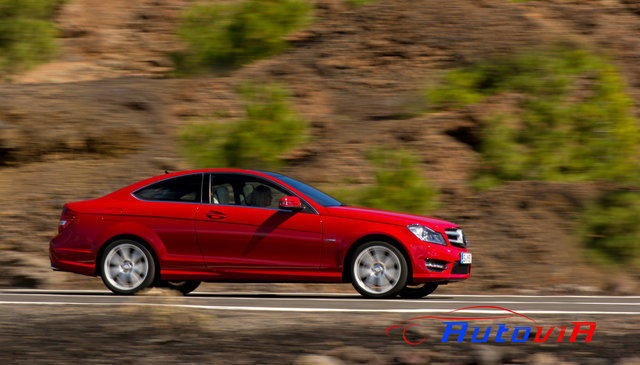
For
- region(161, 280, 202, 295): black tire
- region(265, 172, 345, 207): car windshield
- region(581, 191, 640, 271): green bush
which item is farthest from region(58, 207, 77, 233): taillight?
region(581, 191, 640, 271): green bush

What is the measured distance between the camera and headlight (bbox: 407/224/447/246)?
32.1ft

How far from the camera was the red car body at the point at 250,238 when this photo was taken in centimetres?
977

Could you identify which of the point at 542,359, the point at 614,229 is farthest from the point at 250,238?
the point at 614,229

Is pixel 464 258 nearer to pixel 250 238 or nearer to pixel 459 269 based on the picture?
pixel 459 269

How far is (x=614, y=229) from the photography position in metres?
14.8

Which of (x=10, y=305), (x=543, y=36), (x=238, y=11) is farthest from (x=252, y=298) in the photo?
(x=238, y=11)

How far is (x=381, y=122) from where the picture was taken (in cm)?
1962

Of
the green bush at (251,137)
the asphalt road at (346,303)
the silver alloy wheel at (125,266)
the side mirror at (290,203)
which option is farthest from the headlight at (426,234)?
the green bush at (251,137)

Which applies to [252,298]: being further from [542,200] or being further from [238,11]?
[238,11]

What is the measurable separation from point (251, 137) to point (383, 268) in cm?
997

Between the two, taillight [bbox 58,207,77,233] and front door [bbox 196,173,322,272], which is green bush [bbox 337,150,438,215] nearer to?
front door [bbox 196,173,322,272]

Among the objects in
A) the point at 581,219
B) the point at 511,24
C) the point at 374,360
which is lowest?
the point at 581,219

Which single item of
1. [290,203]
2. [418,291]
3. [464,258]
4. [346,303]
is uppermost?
[290,203]

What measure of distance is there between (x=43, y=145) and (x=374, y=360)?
15.2m
